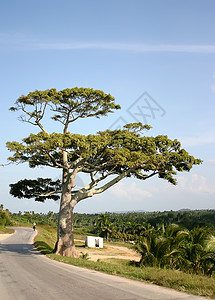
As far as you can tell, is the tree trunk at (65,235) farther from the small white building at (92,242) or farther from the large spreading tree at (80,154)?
the small white building at (92,242)

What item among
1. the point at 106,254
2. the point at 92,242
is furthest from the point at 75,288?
the point at 92,242

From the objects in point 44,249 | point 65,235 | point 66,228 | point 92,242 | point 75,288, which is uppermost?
point 66,228

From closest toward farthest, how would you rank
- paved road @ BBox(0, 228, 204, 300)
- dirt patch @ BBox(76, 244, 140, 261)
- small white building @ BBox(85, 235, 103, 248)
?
paved road @ BBox(0, 228, 204, 300) < dirt patch @ BBox(76, 244, 140, 261) < small white building @ BBox(85, 235, 103, 248)

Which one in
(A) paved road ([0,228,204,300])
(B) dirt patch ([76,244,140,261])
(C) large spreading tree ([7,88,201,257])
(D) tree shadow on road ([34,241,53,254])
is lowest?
(B) dirt patch ([76,244,140,261])

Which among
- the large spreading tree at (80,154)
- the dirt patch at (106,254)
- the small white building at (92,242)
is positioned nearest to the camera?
the large spreading tree at (80,154)

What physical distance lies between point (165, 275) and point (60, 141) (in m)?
10.9

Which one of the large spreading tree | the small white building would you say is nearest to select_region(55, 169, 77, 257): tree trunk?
the large spreading tree

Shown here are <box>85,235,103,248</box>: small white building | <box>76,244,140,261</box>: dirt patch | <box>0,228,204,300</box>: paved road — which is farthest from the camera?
<box>85,235,103,248</box>: small white building

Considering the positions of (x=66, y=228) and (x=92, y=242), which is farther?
(x=92, y=242)

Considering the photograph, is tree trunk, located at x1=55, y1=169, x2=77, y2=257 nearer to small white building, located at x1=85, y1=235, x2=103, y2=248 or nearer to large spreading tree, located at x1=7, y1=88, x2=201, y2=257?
large spreading tree, located at x1=7, y1=88, x2=201, y2=257

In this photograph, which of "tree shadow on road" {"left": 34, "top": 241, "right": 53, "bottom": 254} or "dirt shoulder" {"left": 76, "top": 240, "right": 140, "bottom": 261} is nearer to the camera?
"tree shadow on road" {"left": 34, "top": 241, "right": 53, "bottom": 254}

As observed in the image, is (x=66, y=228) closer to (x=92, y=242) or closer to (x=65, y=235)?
(x=65, y=235)

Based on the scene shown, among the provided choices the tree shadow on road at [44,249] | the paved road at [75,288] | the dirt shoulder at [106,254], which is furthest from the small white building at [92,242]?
the paved road at [75,288]

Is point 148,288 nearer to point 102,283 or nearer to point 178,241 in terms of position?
point 102,283
